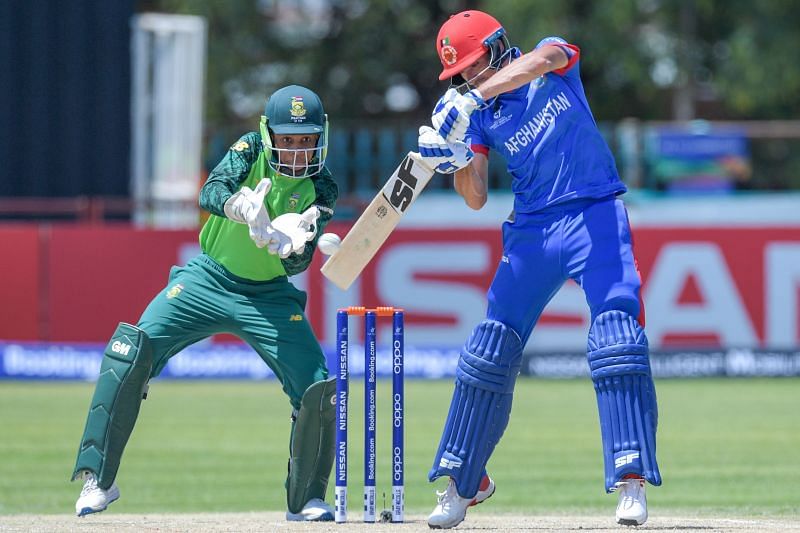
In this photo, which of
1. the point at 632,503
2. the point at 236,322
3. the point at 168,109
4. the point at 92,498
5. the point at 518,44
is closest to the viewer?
the point at 632,503

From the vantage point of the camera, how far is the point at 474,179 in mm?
6672

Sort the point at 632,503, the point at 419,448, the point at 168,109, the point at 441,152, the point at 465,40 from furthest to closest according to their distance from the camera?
the point at 168,109
the point at 419,448
the point at 465,40
the point at 441,152
the point at 632,503

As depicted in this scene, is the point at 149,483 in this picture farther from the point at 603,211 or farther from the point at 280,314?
the point at 603,211

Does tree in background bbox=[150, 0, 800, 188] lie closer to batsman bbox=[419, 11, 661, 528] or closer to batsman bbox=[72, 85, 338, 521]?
batsman bbox=[72, 85, 338, 521]

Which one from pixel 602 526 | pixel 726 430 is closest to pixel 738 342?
pixel 726 430

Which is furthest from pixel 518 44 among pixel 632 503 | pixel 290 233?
pixel 632 503

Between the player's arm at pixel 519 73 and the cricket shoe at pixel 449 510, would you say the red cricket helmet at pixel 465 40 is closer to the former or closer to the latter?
the player's arm at pixel 519 73

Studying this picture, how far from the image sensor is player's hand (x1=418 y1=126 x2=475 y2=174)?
630 centimetres

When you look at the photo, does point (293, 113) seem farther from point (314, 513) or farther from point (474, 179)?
point (314, 513)

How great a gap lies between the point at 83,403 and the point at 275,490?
18.1 feet

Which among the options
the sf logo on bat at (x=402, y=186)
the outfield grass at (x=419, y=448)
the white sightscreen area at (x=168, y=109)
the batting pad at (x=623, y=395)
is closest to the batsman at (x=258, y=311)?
the sf logo on bat at (x=402, y=186)

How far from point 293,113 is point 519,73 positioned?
43.0 inches

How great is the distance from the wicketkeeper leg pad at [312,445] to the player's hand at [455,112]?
52.8 inches

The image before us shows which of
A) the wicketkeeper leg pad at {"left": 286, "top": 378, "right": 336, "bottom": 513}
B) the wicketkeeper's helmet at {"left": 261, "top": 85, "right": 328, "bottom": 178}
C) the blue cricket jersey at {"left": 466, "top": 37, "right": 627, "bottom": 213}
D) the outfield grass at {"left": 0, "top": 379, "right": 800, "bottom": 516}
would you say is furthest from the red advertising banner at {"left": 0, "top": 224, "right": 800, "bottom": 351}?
the blue cricket jersey at {"left": 466, "top": 37, "right": 627, "bottom": 213}
